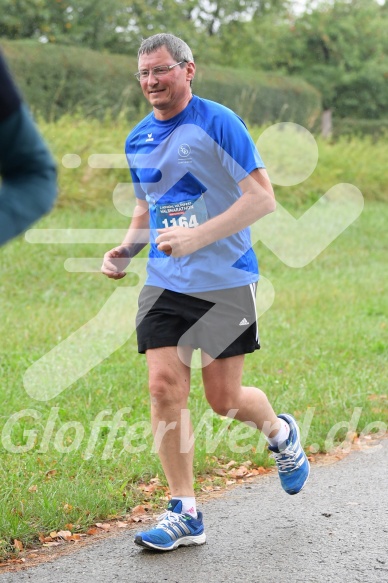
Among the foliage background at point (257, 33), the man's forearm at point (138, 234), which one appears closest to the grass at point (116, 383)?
the man's forearm at point (138, 234)

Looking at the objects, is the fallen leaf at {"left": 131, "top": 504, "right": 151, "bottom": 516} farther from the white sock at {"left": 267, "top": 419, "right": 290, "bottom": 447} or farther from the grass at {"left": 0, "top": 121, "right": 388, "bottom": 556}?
the white sock at {"left": 267, "top": 419, "right": 290, "bottom": 447}

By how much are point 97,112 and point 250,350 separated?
15.3 metres

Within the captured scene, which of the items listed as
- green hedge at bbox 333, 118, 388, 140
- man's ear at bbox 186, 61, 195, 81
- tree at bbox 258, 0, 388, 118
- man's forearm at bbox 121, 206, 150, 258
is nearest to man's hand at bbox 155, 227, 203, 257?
man's forearm at bbox 121, 206, 150, 258

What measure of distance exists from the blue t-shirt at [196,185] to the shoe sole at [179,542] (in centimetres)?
106

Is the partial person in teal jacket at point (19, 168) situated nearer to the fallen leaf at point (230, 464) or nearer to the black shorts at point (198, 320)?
the black shorts at point (198, 320)

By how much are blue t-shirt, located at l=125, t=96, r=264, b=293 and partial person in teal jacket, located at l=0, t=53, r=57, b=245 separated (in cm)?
222

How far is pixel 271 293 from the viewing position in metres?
Answer: 10.9

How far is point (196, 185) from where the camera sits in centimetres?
429

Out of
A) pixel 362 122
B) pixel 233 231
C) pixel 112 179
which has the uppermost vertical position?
pixel 233 231

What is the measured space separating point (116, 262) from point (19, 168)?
246cm

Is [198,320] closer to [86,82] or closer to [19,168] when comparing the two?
[19,168]

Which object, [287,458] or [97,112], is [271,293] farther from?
[97,112]

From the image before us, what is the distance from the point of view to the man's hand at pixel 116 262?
4.39 metres

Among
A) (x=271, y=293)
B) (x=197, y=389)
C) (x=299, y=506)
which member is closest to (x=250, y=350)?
(x=299, y=506)
